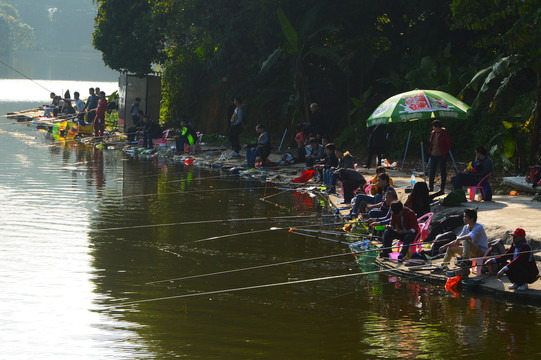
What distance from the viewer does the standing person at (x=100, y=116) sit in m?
34.2

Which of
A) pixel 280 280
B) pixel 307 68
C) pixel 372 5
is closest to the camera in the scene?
pixel 280 280

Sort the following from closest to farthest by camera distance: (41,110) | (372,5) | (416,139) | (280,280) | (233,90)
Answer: (280,280)
(416,139)
(372,5)
(233,90)
(41,110)

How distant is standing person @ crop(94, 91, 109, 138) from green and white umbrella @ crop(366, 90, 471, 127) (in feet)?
62.7

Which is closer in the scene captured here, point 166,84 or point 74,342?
point 74,342

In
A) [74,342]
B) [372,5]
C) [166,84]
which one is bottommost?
[74,342]

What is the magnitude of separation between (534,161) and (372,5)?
404 inches

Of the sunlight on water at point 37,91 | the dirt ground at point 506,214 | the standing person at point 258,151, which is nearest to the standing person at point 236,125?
the standing person at point 258,151

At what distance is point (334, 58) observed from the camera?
1032 inches

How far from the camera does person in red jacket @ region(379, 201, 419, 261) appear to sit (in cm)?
1338

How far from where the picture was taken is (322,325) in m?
10.5

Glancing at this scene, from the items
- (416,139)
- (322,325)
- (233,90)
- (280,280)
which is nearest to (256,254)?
(280,280)

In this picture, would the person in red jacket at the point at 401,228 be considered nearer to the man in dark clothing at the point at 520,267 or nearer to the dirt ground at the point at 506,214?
the dirt ground at the point at 506,214

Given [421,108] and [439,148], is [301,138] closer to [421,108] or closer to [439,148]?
[439,148]

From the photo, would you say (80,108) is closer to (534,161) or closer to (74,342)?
(534,161)
